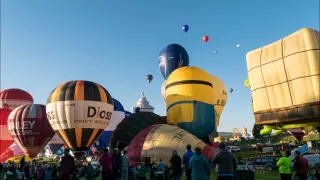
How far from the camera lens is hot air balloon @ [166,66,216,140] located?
20172mm

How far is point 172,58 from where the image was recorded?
36031 mm

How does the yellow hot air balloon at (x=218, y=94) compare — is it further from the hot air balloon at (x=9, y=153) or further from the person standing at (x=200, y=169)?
the person standing at (x=200, y=169)

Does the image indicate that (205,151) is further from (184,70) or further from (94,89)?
(94,89)

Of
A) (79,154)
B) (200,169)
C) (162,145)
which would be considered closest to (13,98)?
(79,154)

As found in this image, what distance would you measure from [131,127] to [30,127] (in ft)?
39.9

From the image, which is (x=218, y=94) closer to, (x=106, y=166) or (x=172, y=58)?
(x=172, y=58)

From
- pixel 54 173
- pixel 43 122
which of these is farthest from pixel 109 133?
pixel 54 173

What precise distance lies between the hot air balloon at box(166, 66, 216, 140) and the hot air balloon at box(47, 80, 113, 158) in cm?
582

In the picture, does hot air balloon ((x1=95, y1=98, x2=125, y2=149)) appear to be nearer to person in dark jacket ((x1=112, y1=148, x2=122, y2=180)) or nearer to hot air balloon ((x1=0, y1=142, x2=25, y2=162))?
hot air balloon ((x1=0, y1=142, x2=25, y2=162))

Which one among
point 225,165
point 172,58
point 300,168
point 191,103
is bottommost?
point 300,168

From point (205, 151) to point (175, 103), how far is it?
543cm

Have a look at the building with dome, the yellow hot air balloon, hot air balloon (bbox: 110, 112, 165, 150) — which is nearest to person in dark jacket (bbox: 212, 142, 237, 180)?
hot air balloon (bbox: 110, 112, 165, 150)

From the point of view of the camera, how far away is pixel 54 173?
11484 mm

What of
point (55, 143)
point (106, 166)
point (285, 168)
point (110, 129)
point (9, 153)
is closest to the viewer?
point (285, 168)
